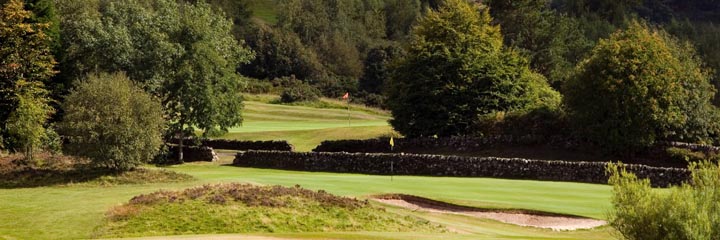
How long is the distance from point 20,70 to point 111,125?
1494 centimetres

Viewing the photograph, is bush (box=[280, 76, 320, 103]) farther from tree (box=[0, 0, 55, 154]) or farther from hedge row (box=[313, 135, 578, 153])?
tree (box=[0, 0, 55, 154])

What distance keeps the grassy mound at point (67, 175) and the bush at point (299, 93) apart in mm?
65497

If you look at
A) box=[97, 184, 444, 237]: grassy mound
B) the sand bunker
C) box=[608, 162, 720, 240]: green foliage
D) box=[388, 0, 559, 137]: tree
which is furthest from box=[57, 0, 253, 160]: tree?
box=[608, 162, 720, 240]: green foliage

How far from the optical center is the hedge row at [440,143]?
55469mm

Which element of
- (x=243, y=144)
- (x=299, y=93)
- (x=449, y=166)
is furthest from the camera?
(x=299, y=93)

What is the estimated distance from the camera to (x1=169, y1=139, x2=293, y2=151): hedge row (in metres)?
62.9

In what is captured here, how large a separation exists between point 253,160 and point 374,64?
2601 inches

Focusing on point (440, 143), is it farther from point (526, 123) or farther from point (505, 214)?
point (505, 214)

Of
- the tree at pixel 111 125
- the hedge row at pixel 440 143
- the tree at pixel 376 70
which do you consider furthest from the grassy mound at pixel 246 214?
the tree at pixel 376 70

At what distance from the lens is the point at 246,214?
94.6 feet

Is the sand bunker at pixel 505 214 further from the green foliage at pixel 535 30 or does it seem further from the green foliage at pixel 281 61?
the green foliage at pixel 281 61

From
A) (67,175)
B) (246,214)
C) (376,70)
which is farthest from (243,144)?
(376,70)

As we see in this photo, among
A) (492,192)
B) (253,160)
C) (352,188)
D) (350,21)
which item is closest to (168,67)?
(253,160)

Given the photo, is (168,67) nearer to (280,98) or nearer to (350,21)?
(280,98)
